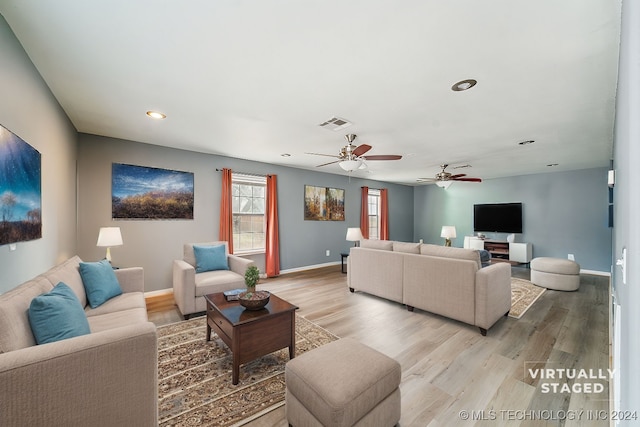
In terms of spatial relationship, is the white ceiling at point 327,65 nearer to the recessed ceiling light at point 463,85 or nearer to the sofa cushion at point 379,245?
the recessed ceiling light at point 463,85

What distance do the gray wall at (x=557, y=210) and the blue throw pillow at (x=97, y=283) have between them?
8.36 m

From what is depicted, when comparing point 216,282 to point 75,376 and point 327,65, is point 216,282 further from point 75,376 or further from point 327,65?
point 327,65

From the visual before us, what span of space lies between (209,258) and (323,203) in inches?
134

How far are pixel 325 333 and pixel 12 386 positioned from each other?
230cm

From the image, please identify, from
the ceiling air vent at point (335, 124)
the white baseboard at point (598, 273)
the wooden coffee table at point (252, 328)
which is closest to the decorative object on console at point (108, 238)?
the wooden coffee table at point (252, 328)

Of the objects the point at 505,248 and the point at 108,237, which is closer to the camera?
the point at 108,237

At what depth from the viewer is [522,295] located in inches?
162

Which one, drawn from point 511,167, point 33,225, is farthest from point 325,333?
point 511,167

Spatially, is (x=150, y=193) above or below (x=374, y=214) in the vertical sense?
above

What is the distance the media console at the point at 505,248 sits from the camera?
21.1 ft

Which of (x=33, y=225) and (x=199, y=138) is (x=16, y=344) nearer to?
(x=33, y=225)

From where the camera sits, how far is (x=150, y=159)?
162 inches

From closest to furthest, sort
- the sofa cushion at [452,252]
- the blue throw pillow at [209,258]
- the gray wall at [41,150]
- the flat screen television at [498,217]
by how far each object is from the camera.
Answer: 1. the gray wall at [41,150]
2. the sofa cushion at [452,252]
3. the blue throw pillow at [209,258]
4. the flat screen television at [498,217]

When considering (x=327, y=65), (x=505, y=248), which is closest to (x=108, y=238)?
(x=327, y=65)
